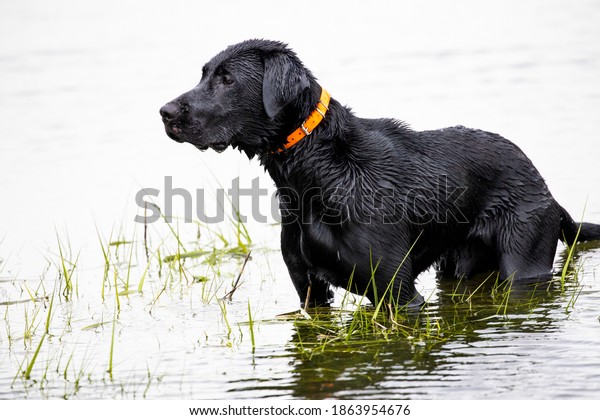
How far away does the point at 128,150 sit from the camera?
11.7m

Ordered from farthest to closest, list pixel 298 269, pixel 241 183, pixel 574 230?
pixel 241 183
pixel 574 230
pixel 298 269

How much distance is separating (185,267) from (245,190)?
7.26 feet

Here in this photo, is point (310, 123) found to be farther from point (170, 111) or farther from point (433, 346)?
point (433, 346)

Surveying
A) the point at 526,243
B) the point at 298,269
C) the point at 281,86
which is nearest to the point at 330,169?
the point at 281,86

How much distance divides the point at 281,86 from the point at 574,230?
2.90 m

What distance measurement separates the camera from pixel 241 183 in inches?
404

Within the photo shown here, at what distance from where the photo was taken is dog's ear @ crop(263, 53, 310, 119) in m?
5.80

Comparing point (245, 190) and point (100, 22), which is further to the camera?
point (100, 22)

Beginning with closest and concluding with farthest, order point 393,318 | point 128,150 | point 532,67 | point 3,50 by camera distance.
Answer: point 393,318
point 128,150
point 532,67
point 3,50

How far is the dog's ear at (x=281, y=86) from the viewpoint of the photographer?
228 inches

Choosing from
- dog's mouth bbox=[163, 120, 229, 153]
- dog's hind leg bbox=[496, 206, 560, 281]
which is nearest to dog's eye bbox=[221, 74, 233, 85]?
dog's mouth bbox=[163, 120, 229, 153]

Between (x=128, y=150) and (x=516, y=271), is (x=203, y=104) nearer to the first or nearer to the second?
(x=516, y=271)

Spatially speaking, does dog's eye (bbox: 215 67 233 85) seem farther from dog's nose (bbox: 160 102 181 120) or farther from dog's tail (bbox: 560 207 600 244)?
dog's tail (bbox: 560 207 600 244)
